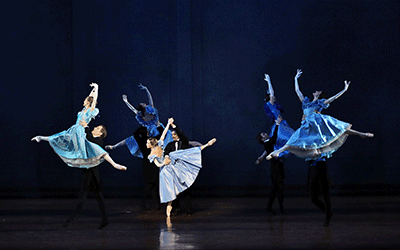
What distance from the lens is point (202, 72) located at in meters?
10.0

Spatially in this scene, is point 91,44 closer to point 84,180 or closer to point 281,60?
point 281,60

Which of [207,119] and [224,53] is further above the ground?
[224,53]

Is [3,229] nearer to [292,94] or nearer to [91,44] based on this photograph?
[91,44]

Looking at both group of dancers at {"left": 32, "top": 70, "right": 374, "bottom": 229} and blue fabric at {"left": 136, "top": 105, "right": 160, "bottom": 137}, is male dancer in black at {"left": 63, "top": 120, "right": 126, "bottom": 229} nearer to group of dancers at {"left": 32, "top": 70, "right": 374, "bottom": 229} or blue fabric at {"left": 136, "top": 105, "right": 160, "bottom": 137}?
group of dancers at {"left": 32, "top": 70, "right": 374, "bottom": 229}

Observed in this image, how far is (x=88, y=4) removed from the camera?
10.0 metres

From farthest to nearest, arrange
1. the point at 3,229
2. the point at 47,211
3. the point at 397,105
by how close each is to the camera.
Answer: the point at 397,105, the point at 47,211, the point at 3,229

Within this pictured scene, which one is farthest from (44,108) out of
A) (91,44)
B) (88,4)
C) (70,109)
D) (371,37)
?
(371,37)

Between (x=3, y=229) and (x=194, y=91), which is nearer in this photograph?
(x=3, y=229)

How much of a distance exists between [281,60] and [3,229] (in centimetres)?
654

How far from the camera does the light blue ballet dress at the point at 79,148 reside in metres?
5.91

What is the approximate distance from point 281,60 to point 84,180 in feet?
18.4

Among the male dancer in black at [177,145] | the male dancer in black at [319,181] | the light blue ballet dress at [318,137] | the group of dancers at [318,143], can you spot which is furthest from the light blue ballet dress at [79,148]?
the male dancer in black at [319,181]

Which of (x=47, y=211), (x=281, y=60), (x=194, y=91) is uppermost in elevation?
(x=281, y=60)

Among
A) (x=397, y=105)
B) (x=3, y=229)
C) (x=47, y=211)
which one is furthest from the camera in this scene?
(x=397, y=105)
